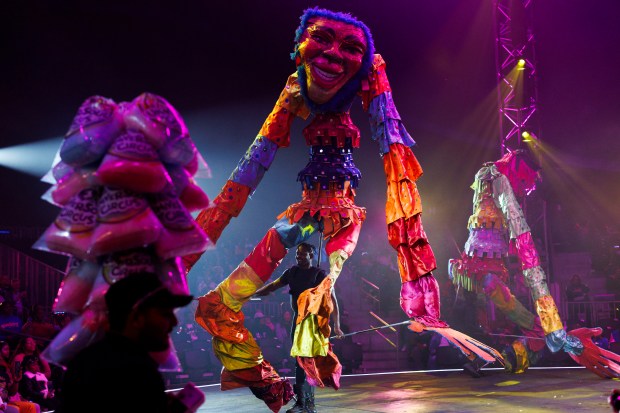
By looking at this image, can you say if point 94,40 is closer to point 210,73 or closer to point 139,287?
point 210,73

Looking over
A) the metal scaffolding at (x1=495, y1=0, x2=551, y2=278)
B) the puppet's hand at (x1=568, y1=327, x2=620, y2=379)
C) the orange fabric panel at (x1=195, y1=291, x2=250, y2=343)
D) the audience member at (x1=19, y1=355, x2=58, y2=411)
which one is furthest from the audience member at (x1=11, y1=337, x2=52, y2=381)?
the metal scaffolding at (x1=495, y1=0, x2=551, y2=278)

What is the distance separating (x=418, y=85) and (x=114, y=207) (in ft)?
42.6

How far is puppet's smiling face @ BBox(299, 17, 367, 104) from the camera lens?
5250 millimetres

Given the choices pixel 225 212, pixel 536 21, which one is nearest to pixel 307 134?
pixel 225 212

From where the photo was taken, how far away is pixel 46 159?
11.2 m

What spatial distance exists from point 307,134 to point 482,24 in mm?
9731

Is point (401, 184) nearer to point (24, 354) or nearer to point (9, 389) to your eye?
point (9, 389)

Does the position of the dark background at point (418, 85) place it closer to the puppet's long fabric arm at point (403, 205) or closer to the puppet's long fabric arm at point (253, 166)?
the puppet's long fabric arm at point (253, 166)

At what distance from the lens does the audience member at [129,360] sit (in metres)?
2.01

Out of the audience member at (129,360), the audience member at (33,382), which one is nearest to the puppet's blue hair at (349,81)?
the audience member at (129,360)

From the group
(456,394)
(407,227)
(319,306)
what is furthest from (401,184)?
(456,394)

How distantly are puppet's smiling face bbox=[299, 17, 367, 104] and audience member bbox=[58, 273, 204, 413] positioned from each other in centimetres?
330

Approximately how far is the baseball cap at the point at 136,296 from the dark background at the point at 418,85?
989 centimetres

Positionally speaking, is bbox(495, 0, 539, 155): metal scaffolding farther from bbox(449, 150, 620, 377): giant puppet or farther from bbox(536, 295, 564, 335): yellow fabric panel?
bbox(536, 295, 564, 335): yellow fabric panel
